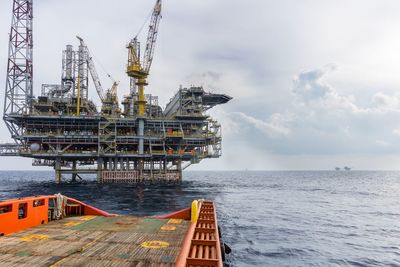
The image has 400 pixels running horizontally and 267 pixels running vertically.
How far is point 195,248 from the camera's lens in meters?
13.6

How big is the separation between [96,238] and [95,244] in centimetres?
129

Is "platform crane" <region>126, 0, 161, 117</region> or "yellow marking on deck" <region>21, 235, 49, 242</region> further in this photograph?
"platform crane" <region>126, 0, 161, 117</region>

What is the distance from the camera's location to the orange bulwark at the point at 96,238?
12.4 meters

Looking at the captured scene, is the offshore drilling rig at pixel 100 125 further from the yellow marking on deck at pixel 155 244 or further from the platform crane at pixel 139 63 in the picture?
the yellow marking on deck at pixel 155 244

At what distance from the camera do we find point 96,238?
53.3ft

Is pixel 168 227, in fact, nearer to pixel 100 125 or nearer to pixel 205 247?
pixel 205 247

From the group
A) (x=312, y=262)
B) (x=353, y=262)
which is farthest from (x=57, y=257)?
(x=353, y=262)

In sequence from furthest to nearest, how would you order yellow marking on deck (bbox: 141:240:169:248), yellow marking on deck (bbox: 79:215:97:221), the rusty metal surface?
yellow marking on deck (bbox: 79:215:97:221)
yellow marking on deck (bbox: 141:240:169:248)
the rusty metal surface

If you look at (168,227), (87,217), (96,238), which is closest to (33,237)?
(96,238)

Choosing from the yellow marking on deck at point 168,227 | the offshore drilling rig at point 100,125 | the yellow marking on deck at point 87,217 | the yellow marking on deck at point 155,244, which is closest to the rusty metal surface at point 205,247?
the yellow marking on deck at point 155,244

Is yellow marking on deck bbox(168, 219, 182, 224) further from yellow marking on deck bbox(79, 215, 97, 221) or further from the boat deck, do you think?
yellow marking on deck bbox(79, 215, 97, 221)

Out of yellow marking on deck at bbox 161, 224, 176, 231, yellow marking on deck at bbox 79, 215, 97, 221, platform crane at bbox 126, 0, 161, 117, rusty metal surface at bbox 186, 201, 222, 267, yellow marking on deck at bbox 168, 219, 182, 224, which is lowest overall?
yellow marking on deck at bbox 168, 219, 182, 224

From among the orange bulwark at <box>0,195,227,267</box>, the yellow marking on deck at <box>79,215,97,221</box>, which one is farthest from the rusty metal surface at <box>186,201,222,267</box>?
the yellow marking on deck at <box>79,215,97,221</box>

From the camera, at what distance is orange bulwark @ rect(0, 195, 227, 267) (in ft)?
40.7
